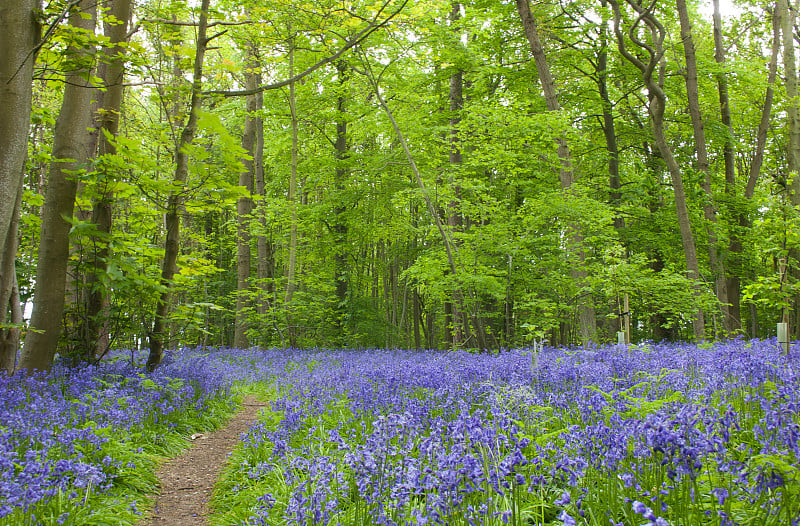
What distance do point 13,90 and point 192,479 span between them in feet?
12.4

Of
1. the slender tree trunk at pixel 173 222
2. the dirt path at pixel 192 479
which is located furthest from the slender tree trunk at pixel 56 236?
the dirt path at pixel 192 479

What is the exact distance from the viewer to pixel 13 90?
4.48 metres

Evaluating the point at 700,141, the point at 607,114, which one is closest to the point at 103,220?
the point at 700,141

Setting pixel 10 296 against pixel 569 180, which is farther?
pixel 569 180

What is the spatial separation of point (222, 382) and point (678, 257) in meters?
15.8

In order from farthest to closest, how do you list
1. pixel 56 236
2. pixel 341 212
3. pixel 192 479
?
1. pixel 341 212
2. pixel 56 236
3. pixel 192 479

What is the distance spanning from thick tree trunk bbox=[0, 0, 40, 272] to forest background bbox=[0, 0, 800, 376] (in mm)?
18

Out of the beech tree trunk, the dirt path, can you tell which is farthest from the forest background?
the dirt path

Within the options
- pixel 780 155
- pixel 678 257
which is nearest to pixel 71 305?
pixel 678 257

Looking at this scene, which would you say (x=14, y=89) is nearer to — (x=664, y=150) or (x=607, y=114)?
(x=664, y=150)

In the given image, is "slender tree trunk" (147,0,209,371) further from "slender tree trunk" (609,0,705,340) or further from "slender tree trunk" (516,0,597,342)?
"slender tree trunk" (609,0,705,340)

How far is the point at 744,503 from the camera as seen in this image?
259 cm

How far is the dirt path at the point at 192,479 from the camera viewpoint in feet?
13.4

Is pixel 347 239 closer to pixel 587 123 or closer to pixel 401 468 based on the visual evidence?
pixel 587 123
